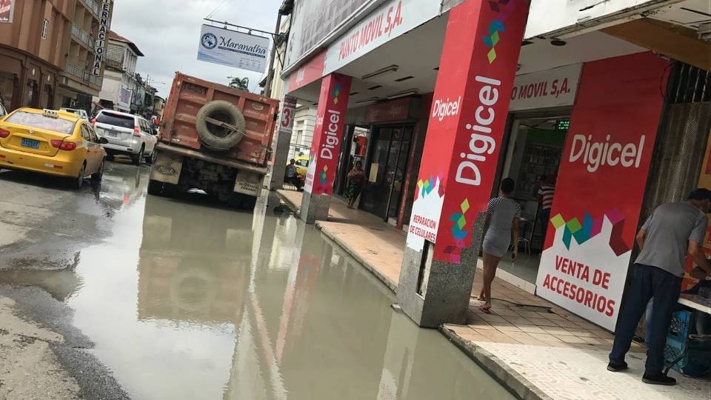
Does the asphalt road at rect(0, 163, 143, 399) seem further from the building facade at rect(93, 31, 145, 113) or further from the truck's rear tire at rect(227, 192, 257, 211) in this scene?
the building facade at rect(93, 31, 145, 113)

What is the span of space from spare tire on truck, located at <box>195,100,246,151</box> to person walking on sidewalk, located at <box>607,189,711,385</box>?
909 centimetres

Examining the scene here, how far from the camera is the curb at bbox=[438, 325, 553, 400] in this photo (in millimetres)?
4537

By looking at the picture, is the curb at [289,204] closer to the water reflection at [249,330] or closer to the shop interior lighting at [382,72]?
the shop interior lighting at [382,72]

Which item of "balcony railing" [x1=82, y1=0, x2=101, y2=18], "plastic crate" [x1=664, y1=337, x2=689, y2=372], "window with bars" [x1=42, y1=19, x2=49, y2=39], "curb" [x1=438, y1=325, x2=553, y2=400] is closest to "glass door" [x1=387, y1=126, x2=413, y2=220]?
"curb" [x1=438, y1=325, x2=553, y2=400]

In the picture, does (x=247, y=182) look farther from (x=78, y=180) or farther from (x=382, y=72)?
(x=382, y=72)

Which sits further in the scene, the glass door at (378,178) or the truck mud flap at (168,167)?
the glass door at (378,178)

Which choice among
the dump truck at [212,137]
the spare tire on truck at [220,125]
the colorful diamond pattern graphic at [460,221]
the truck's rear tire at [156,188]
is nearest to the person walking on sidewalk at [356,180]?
the dump truck at [212,137]

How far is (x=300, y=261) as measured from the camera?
361 inches

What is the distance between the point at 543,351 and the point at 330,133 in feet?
29.8

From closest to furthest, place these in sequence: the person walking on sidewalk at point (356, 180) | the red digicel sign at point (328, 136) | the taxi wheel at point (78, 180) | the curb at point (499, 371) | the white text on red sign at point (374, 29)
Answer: the curb at point (499, 371)
the white text on red sign at point (374, 29)
the taxi wheel at point (78, 180)
the red digicel sign at point (328, 136)
the person walking on sidewalk at point (356, 180)

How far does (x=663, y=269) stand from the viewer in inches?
195

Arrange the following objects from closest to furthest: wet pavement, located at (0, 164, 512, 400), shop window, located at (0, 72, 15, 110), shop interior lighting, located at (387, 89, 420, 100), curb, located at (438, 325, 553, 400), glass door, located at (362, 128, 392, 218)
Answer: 1. wet pavement, located at (0, 164, 512, 400)
2. curb, located at (438, 325, 553, 400)
3. shop interior lighting, located at (387, 89, 420, 100)
4. glass door, located at (362, 128, 392, 218)
5. shop window, located at (0, 72, 15, 110)

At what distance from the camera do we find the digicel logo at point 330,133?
13805mm

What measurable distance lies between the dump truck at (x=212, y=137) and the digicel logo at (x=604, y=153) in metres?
7.06
